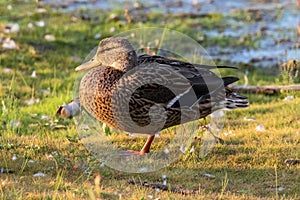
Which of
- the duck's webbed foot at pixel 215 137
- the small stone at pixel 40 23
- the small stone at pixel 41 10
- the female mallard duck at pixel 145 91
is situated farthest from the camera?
the small stone at pixel 41 10

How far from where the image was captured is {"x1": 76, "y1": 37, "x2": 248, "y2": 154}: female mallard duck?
6230 mm

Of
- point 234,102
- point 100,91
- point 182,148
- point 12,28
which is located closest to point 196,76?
point 234,102

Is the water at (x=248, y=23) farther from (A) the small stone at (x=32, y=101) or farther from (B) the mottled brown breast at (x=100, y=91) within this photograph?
(B) the mottled brown breast at (x=100, y=91)

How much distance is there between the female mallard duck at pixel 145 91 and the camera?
20.4 ft

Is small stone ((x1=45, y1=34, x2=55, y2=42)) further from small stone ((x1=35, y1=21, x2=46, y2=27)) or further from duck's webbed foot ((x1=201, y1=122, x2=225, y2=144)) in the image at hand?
duck's webbed foot ((x1=201, y1=122, x2=225, y2=144))

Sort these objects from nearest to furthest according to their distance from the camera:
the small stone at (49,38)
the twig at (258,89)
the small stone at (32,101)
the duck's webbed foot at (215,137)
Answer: the duck's webbed foot at (215,137) → the small stone at (32,101) → the twig at (258,89) → the small stone at (49,38)

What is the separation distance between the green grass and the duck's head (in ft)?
2.78

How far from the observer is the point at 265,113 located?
8.49m

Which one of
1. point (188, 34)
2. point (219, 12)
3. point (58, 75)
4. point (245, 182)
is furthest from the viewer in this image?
point (219, 12)

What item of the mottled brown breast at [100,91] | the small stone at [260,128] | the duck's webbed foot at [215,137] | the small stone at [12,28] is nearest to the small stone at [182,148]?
the duck's webbed foot at [215,137]

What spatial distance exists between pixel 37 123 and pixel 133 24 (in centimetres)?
541

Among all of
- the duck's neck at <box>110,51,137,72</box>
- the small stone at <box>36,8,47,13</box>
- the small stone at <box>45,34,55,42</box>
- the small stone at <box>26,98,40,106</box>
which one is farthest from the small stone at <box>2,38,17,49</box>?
the duck's neck at <box>110,51,137,72</box>

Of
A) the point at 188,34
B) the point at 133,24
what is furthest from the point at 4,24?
the point at 188,34

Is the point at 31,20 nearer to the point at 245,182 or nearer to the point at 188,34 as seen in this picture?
the point at 188,34
